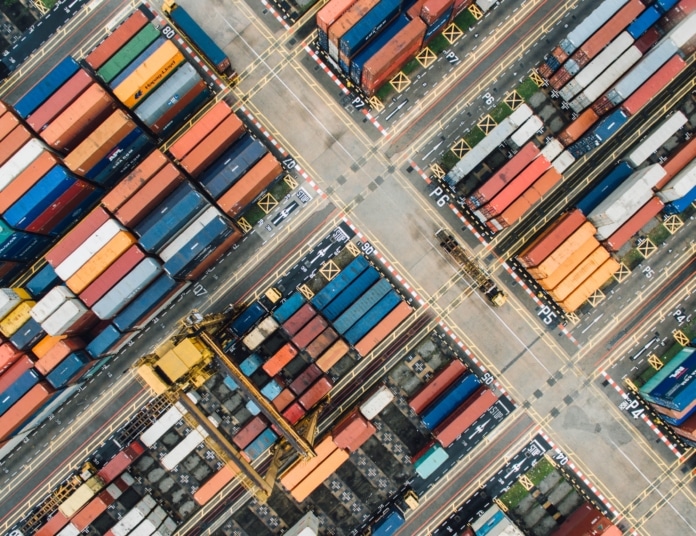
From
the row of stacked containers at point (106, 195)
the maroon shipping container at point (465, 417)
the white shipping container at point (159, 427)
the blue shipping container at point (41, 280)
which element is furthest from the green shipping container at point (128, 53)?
the maroon shipping container at point (465, 417)

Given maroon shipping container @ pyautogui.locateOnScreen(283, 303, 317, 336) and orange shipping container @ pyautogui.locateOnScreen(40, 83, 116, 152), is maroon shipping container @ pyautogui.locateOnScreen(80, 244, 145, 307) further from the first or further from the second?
maroon shipping container @ pyautogui.locateOnScreen(283, 303, 317, 336)

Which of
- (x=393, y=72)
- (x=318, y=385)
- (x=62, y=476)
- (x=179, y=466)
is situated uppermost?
(x=393, y=72)

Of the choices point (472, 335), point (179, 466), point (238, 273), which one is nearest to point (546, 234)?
point (472, 335)

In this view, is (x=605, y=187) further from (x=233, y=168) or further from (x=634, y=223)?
(x=233, y=168)

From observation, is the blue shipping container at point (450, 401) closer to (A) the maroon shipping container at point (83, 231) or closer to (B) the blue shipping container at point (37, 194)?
(A) the maroon shipping container at point (83, 231)

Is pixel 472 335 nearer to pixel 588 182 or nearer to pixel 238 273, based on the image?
pixel 588 182
